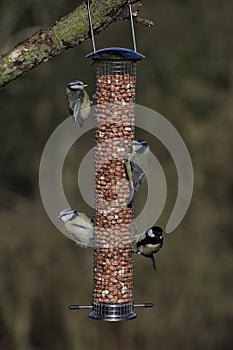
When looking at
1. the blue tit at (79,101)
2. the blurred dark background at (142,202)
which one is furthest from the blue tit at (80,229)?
the blurred dark background at (142,202)

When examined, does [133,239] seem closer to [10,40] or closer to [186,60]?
[10,40]

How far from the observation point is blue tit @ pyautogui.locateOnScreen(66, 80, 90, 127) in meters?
4.82

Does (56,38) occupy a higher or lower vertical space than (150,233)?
higher

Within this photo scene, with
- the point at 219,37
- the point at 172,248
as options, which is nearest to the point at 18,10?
the point at 219,37

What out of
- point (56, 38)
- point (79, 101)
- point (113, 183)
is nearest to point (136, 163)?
point (113, 183)

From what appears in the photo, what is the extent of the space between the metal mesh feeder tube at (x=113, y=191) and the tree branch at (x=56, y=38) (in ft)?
1.80

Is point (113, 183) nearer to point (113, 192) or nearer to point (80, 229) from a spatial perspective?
point (113, 192)

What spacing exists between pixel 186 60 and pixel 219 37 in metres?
0.51

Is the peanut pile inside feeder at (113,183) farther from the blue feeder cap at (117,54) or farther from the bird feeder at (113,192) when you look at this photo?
the blue feeder cap at (117,54)

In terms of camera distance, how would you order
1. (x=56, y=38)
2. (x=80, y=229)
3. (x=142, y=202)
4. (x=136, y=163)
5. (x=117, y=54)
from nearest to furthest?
(x=56, y=38)
(x=117, y=54)
(x=136, y=163)
(x=80, y=229)
(x=142, y=202)

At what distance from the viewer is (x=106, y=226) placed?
4.80m

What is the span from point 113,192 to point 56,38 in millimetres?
1049

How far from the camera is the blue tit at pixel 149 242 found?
4719 millimetres

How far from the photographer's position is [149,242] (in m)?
4.75
